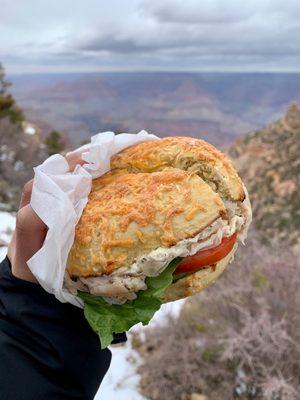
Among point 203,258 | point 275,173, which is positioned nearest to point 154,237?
point 203,258

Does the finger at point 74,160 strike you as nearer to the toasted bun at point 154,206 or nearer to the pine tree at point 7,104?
the toasted bun at point 154,206

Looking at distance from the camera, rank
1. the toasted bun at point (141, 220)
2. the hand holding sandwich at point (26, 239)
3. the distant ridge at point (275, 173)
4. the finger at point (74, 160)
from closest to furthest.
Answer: the toasted bun at point (141, 220), the hand holding sandwich at point (26, 239), the finger at point (74, 160), the distant ridge at point (275, 173)

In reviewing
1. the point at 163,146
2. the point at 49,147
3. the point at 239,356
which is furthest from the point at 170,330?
the point at 49,147

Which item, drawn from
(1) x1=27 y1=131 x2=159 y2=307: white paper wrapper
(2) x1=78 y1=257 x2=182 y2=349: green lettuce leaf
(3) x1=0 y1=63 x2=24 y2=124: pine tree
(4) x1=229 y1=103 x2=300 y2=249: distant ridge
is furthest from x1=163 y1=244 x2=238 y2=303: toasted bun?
(3) x1=0 y1=63 x2=24 y2=124: pine tree

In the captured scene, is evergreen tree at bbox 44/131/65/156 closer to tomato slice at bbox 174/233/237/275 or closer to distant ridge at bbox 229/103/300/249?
distant ridge at bbox 229/103/300/249

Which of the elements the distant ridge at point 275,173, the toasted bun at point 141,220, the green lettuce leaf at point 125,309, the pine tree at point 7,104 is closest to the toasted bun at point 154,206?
the toasted bun at point 141,220

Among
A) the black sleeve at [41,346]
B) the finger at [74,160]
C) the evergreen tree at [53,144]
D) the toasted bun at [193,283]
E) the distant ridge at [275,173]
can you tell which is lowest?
the evergreen tree at [53,144]

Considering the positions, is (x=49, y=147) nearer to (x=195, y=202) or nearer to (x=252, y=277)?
(x=252, y=277)
